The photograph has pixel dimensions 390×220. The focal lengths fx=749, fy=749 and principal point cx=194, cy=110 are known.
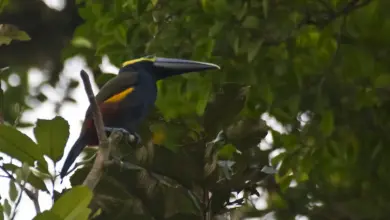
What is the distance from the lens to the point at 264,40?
271 centimetres

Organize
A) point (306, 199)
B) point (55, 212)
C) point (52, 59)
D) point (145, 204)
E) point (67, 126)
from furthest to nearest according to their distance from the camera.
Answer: point (52, 59) → point (306, 199) → point (145, 204) → point (67, 126) → point (55, 212)

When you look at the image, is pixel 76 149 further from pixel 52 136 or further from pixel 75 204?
pixel 75 204

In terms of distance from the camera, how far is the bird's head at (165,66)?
6.90ft

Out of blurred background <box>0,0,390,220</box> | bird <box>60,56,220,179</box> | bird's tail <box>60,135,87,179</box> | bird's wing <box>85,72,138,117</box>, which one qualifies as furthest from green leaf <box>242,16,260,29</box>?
bird's tail <box>60,135,87,179</box>

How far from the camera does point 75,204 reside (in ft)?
3.49

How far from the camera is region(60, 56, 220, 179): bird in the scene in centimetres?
197

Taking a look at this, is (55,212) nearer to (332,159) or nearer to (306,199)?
(306,199)

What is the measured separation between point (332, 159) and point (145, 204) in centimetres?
188

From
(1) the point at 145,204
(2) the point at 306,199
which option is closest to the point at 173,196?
(1) the point at 145,204

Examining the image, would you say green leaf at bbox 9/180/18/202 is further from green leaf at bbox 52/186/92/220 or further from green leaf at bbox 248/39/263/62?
green leaf at bbox 248/39/263/62

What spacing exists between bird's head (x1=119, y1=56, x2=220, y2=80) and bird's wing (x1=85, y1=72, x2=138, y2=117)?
7 cm

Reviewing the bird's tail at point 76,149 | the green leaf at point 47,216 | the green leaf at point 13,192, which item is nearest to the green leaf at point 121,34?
the bird's tail at point 76,149

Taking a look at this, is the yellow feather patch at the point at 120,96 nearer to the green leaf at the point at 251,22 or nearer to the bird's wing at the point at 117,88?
the bird's wing at the point at 117,88

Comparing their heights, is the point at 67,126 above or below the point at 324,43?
below
